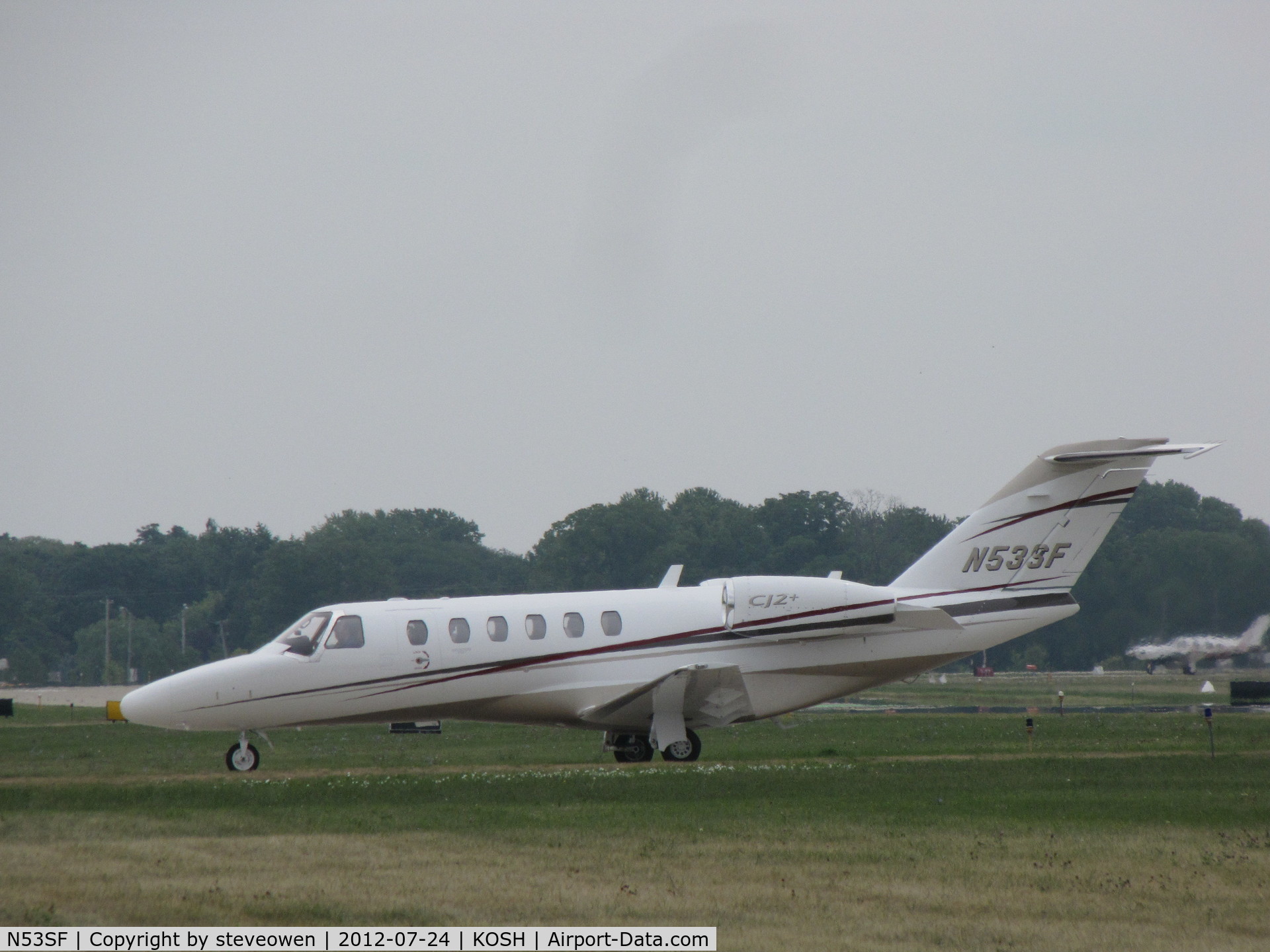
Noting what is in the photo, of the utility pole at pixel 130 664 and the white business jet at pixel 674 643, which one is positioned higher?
the utility pole at pixel 130 664

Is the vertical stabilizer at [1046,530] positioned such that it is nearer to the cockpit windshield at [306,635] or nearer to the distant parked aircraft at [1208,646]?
the cockpit windshield at [306,635]

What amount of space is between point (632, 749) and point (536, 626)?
3.12 meters

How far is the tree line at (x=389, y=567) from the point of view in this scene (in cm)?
8788

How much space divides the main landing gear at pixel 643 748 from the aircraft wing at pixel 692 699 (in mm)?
379

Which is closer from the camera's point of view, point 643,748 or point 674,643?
point 674,643

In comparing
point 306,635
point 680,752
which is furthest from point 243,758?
point 680,752

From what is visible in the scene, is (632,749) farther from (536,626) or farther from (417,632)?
(417,632)

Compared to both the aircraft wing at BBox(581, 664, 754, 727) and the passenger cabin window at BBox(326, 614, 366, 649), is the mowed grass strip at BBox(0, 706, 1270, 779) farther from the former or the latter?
the passenger cabin window at BBox(326, 614, 366, 649)

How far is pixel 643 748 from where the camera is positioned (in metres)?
24.0

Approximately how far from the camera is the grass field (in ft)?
31.8

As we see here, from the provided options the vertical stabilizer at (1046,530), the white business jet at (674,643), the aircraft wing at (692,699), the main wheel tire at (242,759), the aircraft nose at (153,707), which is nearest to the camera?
the aircraft nose at (153,707)

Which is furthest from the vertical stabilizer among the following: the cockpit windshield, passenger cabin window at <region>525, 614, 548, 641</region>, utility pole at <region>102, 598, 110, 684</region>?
utility pole at <region>102, 598, 110, 684</region>

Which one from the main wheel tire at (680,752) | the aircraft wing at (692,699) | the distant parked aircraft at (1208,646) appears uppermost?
the distant parked aircraft at (1208,646)

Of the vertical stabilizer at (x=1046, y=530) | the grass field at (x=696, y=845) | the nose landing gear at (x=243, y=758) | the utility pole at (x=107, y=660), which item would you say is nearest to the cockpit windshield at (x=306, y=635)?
the nose landing gear at (x=243, y=758)
